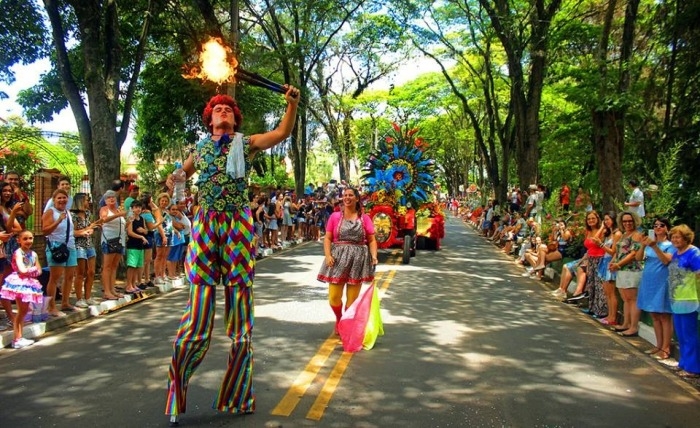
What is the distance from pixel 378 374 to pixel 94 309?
16.0 feet

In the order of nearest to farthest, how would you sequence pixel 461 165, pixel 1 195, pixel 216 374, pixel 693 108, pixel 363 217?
1. pixel 216 374
2. pixel 363 217
3. pixel 1 195
4. pixel 693 108
5. pixel 461 165

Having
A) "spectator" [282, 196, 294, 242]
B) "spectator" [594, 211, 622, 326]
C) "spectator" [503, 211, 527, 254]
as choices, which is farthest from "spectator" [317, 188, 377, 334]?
"spectator" [282, 196, 294, 242]

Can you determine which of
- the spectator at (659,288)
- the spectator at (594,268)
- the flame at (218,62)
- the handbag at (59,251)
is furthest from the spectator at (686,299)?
the handbag at (59,251)

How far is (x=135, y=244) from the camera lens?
391 inches

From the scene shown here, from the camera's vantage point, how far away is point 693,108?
46.4ft

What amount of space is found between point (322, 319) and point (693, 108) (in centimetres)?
1091

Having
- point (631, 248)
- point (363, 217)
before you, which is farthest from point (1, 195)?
point (631, 248)

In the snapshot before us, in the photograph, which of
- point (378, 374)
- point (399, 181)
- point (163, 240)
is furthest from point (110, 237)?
point (399, 181)

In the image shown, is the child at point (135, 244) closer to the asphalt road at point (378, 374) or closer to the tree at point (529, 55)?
the asphalt road at point (378, 374)

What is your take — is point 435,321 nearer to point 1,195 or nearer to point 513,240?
point 1,195

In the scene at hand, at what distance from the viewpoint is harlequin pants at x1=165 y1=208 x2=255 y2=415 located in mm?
4336

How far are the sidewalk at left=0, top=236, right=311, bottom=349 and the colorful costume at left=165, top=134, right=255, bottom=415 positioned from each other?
3.61 m

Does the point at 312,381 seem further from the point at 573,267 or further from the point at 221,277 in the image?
the point at 573,267

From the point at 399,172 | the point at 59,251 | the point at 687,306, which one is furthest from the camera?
the point at 399,172
